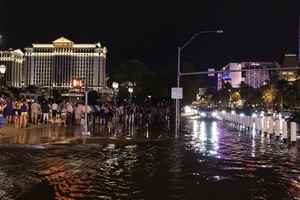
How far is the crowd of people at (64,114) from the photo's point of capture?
36.2 meters

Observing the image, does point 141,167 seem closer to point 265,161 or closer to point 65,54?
point 265,161

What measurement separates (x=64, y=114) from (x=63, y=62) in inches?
5026

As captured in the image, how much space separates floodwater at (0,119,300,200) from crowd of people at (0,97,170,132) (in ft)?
42.2

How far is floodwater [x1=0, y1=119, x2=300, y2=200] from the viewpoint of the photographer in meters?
12.0

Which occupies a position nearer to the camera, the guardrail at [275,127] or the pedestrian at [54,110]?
the guardrail at [275,127]

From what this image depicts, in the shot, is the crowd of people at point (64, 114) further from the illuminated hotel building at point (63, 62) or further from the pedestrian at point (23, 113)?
the illuminated hotel building at point (63, 62)

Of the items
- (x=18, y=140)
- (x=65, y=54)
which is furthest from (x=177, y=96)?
(x=65, y=54)

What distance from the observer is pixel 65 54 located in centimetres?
16950

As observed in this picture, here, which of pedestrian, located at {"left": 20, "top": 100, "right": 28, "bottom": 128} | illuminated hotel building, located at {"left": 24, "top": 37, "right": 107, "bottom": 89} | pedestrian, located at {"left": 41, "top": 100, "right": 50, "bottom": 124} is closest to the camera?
pedestrian, located at {"left": 20, "top": 100, "right": 28, "bottom": 128}

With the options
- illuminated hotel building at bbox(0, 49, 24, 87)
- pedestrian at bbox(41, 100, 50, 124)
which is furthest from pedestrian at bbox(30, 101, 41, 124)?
illuminated hotel building at bbox(0, 49, 24, 87)

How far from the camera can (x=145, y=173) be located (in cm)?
1537

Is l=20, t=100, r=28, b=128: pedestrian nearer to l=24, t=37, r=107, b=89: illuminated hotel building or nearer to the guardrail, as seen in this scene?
the guardrail

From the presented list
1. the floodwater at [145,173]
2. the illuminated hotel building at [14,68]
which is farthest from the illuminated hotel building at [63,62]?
the floodwater at [145,173]

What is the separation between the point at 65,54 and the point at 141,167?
15541cm
